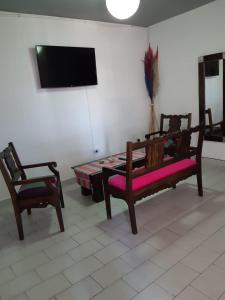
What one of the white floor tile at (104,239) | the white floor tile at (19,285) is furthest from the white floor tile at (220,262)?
the white floor tile at (19,285)

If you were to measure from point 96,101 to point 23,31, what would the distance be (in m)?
1.46

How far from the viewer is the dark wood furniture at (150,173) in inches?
83.7

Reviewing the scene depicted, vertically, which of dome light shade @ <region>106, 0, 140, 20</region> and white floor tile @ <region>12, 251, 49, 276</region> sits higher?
dome light shade @ <region>106, 0, 140, 20</region>

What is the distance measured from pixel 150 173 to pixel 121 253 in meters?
0.82

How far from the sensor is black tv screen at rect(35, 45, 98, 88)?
3305 mm

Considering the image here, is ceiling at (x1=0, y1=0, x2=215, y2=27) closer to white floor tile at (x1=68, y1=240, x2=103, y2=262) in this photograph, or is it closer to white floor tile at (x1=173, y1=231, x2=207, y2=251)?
white floor tile at (x1=68, y1=240, x2=103, y2=262)

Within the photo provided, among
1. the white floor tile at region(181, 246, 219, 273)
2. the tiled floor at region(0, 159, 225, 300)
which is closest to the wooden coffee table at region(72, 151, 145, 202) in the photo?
the tiled floor at region(0, 159, 225, 300)

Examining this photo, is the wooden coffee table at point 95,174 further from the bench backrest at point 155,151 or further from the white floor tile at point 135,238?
the white floor tile at point 135,238

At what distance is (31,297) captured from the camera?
162 cm

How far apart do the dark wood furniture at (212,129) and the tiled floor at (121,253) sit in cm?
118

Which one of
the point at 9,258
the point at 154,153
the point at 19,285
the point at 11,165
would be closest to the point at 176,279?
the point at 154,153

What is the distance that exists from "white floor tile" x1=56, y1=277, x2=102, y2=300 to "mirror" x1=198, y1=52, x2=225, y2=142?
3.07m

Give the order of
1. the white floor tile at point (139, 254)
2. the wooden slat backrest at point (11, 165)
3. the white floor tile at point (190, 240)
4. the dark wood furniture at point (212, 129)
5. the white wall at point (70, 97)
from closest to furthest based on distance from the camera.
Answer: the white floor tile at point (139, 254)
the white floor tile at point (190, 240)
the wooden slat backrest at point (11, 165)
the white wall at point (70, 97)
the dark wood furniture at point (212, 129)

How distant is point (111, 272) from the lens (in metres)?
1.78
